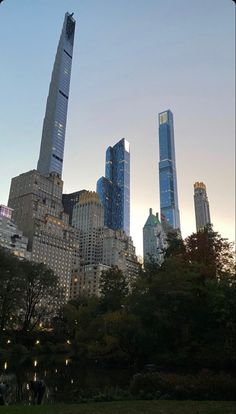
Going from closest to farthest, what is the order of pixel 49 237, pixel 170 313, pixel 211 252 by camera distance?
pixel 170 313 < pixel 211 252 < pixel 49 237

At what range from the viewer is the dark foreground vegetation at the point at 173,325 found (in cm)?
2002

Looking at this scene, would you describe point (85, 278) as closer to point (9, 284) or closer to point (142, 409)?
point (9, 284)

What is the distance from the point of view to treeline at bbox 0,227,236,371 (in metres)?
31.6

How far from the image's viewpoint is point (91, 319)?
55531mm

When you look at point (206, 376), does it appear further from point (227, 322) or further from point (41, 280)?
point (41, 280)

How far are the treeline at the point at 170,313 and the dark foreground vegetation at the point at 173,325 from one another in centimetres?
8

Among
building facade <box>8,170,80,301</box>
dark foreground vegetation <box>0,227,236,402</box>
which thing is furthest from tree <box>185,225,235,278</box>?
building facade <box>8,170,80,301</box>

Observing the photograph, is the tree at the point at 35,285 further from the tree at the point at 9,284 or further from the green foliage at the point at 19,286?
the tree at the point at 9,284

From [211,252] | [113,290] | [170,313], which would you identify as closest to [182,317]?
[170,313]

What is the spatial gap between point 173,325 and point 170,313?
1147mm

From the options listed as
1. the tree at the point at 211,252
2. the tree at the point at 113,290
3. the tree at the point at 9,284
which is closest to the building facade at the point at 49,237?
the tree at the point at 9,284

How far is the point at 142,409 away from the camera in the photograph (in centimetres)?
1445

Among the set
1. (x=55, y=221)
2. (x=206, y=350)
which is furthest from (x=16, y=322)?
(x=55, y=221)

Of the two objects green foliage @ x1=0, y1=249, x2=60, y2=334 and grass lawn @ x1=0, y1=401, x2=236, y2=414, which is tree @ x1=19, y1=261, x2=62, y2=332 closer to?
green foliage @ x1=0, y1=249, x2=60, y2=334
